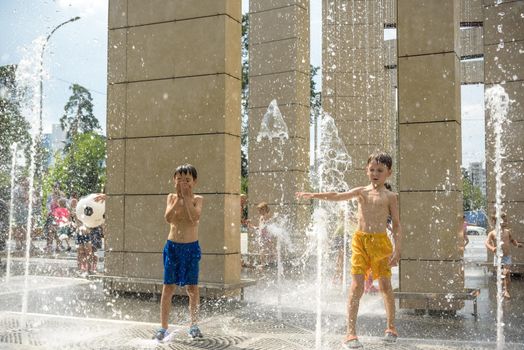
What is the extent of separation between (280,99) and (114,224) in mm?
7246

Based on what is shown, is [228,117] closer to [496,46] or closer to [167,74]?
[167,74]

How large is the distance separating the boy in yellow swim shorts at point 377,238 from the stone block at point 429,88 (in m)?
1.95

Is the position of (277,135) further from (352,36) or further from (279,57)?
(352,36)

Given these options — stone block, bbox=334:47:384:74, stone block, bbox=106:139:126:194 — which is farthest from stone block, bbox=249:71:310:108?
stone block, bbox=106:139:126:194

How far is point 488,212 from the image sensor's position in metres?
12.1

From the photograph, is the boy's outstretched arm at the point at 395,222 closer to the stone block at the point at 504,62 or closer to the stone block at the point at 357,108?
the stone block at the point at 504,62

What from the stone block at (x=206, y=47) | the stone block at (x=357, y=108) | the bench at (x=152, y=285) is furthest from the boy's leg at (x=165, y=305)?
the stone block at (x=357, y=108)

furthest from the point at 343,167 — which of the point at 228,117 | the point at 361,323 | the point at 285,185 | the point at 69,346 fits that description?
the point at 69,346

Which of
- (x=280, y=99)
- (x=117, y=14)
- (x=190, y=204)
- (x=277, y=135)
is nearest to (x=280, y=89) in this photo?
(x=280, y=99)

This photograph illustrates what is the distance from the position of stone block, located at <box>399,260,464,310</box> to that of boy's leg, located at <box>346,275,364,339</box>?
1939 millimetres

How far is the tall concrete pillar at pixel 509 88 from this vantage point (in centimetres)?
1147

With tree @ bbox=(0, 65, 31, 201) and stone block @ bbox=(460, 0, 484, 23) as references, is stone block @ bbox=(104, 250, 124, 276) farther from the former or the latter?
tree @ bbox=(0, 65, 31, 201)

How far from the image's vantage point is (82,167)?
41.1 meters

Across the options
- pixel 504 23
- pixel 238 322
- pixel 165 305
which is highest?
pixel 504 23
